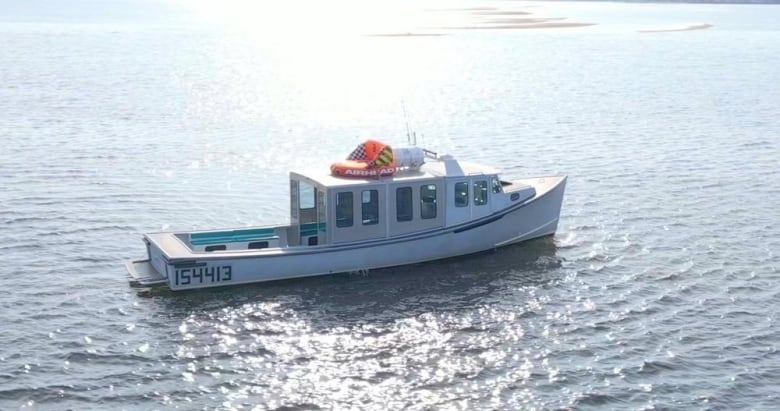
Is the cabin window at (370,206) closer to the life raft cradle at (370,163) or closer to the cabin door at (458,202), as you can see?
the life raft cradle at (370,163)

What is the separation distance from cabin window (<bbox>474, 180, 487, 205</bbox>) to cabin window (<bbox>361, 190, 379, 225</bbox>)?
3.35m

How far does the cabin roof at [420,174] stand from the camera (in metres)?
29.5

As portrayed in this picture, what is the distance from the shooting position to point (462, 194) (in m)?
30.9

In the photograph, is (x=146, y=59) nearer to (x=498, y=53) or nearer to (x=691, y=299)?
(x=498, y=53)

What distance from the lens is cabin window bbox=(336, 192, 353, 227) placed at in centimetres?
2914

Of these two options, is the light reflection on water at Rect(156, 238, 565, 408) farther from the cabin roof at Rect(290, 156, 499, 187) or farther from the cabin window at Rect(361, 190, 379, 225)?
the cabin roof at Rect(290, 156, 499, 187)

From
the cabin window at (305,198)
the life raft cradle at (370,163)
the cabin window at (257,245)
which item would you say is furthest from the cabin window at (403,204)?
the cabin window at (257,245)

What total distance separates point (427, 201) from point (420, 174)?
0.86 m

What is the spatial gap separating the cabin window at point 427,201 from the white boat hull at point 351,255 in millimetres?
538

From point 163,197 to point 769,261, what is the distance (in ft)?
69.4

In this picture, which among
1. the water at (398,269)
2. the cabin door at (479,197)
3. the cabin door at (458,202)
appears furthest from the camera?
the cabin door at (479,197)

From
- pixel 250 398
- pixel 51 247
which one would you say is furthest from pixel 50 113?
pixel 250 398

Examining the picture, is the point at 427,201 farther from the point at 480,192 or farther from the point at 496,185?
the point at 496,185

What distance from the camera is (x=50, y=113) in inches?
2297
